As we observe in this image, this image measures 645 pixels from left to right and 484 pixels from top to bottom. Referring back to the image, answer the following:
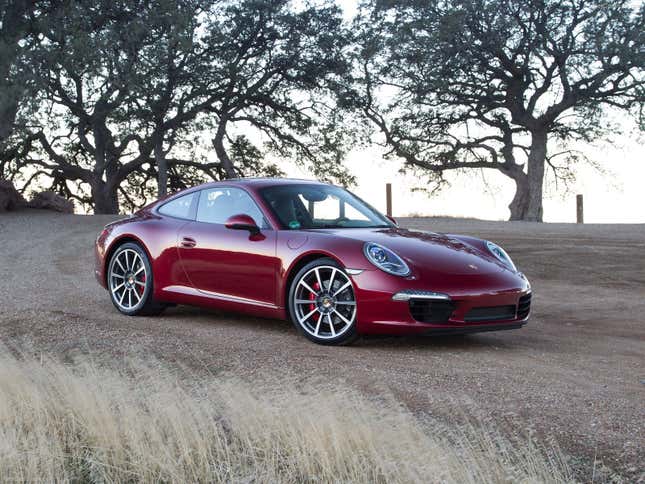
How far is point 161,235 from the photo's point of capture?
366 inches

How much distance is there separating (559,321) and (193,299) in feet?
13.5

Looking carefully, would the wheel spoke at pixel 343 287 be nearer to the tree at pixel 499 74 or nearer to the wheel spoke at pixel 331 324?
the wheel spoke at pixel 331 324

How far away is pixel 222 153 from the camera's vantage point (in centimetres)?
3000

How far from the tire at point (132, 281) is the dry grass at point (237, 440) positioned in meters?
3.29

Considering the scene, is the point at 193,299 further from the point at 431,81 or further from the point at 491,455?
the point at 431,81

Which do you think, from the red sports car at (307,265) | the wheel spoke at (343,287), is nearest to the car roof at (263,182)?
the red sports car at (307,265)

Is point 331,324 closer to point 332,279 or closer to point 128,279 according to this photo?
point 332,279

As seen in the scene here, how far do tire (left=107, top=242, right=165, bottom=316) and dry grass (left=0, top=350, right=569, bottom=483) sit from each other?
3.29 meters

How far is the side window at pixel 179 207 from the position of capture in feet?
30.7

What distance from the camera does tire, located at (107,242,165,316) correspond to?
9430mm

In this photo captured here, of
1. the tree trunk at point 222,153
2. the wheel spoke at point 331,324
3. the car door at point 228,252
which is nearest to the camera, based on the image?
the wheel spoke at point 331,324

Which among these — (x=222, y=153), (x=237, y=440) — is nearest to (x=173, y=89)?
(x=222, y=153)

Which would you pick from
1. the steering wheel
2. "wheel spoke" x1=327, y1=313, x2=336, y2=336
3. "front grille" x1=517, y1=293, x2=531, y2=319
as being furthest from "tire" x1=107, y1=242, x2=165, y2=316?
"front grille" x1=517, y1=293, x2=531, y2=319

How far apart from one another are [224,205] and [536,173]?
80.4 feet
